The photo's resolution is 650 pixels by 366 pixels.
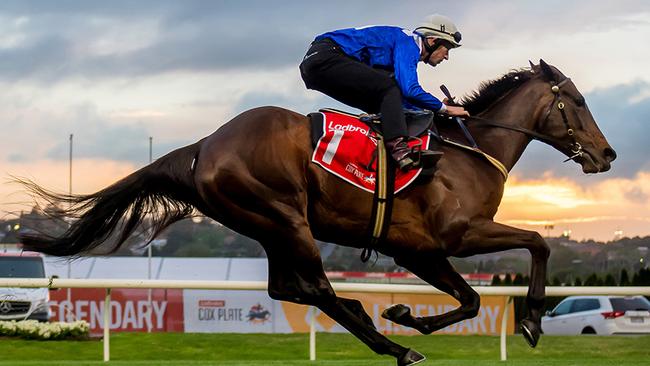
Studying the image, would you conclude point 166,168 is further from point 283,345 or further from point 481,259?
point 481,259

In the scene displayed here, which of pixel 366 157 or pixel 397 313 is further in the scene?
pixel 397 313

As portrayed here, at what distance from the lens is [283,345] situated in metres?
13.2

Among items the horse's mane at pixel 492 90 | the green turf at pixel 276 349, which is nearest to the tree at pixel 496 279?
the green turf at pixel 276 349

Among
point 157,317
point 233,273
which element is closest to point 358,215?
point 157,317

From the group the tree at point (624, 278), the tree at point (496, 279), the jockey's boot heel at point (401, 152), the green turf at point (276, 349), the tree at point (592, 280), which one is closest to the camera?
the jockey's boot heel at point (401, 152)

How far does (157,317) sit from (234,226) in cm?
1318

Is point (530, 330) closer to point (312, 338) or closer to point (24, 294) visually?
point (312, 338)

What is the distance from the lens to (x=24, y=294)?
17.2 meters

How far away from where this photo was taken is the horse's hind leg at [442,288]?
6.29 m

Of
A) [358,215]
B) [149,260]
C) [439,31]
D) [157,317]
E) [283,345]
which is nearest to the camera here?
[358,215]

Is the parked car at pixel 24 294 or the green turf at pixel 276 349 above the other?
the parked car at pixel 24 294

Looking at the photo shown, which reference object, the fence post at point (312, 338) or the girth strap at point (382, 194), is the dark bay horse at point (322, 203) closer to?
the girth strap at point (382, 194)

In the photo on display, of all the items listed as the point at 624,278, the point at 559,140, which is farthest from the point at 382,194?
the point at 624,278

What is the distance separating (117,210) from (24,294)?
11.5 meters
